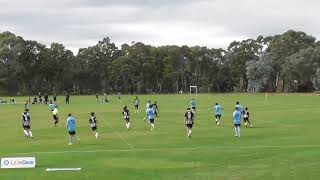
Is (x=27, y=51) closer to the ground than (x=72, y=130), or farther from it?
farther from it

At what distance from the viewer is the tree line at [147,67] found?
152 m

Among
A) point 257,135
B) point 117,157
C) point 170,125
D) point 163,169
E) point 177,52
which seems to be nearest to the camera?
point 163,169

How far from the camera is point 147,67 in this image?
172500mm

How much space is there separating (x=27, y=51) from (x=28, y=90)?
41.7 feet

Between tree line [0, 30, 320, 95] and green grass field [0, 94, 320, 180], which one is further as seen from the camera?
tree line [0, 30, 320, 95]

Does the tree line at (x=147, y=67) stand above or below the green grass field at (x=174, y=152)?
above

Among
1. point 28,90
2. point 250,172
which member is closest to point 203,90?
point 28,90

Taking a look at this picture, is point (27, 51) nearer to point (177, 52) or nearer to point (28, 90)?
point (28, 90)

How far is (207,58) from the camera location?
176 m

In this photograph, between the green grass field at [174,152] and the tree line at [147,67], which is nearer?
the green grass field at [174,152]

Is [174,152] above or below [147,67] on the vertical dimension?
below

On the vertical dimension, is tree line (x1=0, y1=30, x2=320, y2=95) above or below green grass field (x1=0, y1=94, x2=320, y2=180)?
above

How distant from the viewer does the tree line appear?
152500 millimetres

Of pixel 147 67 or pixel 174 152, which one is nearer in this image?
pixel 174 152
